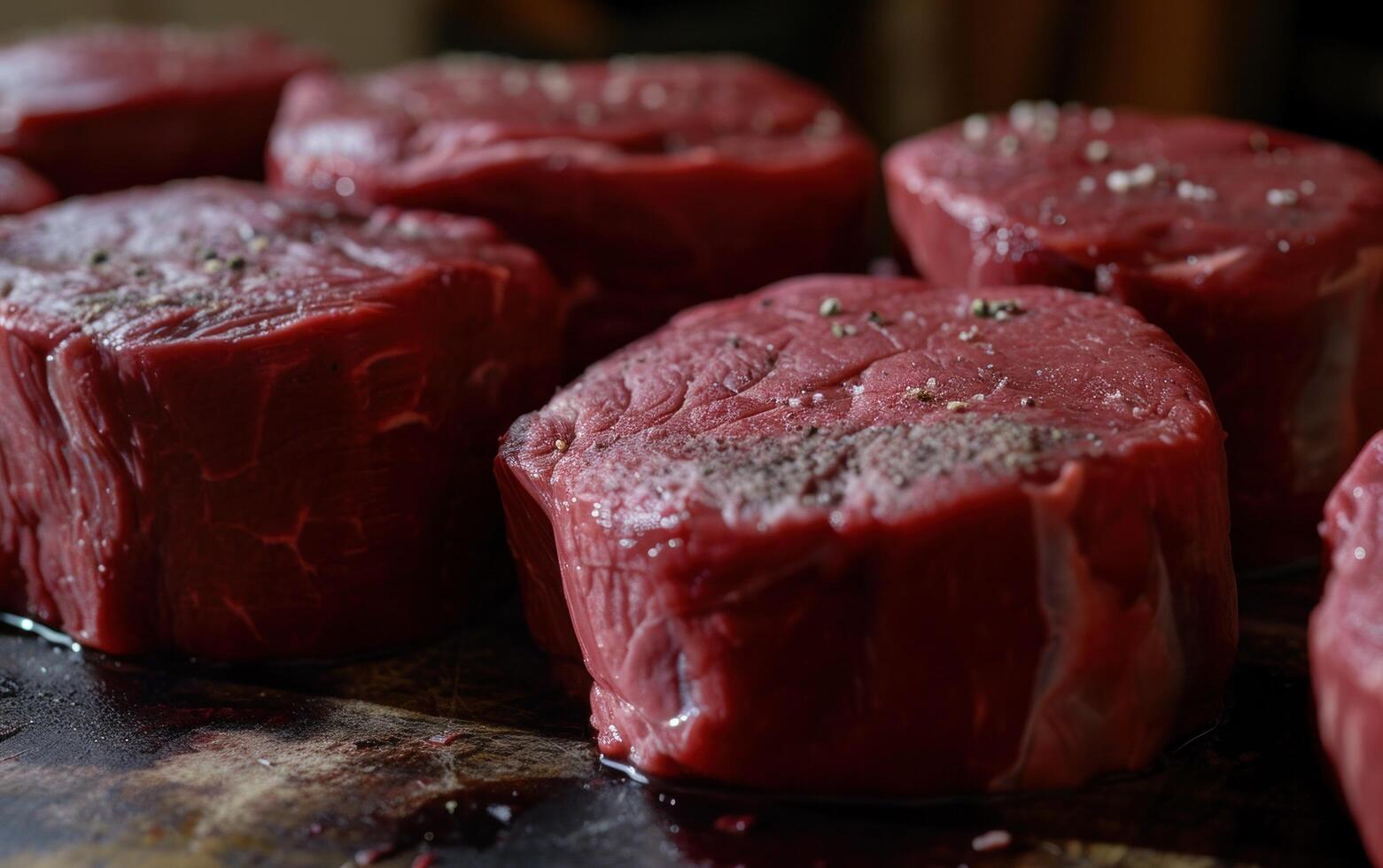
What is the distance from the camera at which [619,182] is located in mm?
3164

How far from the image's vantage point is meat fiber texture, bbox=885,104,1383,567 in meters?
2.62

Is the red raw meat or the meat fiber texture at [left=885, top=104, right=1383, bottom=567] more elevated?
the red raw meat

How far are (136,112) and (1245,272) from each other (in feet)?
10.2

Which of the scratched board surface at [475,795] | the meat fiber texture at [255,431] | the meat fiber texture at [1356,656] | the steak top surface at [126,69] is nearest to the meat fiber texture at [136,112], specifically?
the steak top surface at [126,69]

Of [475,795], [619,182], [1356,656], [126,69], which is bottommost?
[475,795]

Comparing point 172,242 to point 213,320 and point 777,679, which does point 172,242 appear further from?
point 777,679

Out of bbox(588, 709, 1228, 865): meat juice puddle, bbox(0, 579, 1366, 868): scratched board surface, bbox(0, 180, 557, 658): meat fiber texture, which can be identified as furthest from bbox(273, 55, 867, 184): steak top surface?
bbox(588, 709, 1228, 865): meat juice puddle

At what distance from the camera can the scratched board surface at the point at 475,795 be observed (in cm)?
200

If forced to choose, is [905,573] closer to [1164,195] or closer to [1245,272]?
[1245,272]

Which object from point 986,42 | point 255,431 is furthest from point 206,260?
point 986,42

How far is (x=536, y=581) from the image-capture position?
247 cm

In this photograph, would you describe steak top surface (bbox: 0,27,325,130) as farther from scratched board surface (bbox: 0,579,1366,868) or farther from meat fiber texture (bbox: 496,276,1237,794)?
meat fiber texture (bbox: 496,276,1237,794)

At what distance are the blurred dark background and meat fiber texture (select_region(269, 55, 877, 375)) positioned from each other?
2862 millimetres

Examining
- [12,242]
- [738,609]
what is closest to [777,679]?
[738,609]
